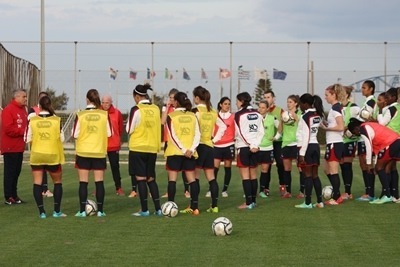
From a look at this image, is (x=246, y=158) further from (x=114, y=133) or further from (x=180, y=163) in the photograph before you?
(x=114, y=133)

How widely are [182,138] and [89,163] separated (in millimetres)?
1447

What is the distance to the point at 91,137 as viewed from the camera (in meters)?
12.7

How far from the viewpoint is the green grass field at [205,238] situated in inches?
360

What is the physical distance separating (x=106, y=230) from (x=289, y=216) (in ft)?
9.74

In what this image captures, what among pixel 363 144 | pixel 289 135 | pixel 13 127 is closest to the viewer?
pixel 13 127

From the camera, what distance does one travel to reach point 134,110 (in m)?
12.7

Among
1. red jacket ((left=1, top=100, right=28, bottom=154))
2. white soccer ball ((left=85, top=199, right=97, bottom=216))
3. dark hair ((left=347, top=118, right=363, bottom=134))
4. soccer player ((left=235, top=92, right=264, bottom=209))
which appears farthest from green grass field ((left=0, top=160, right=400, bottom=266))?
dark hair ((left=347, top=118, right=363, bottom=134))

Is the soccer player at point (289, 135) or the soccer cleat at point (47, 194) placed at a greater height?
the soccer player at point (289, 135)

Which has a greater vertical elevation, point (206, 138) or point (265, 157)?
point (206, 138)

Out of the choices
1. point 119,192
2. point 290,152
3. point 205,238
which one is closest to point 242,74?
point 119,192

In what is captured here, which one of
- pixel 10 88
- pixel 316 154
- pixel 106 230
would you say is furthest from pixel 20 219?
pixel 10 88

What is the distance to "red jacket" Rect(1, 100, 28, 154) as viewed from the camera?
15.0 meters

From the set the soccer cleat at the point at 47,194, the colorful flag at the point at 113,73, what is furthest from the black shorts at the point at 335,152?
the colorful flag at the point at 113,73

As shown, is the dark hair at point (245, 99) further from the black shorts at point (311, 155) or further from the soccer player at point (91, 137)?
the soccer player at point (91, 137)
